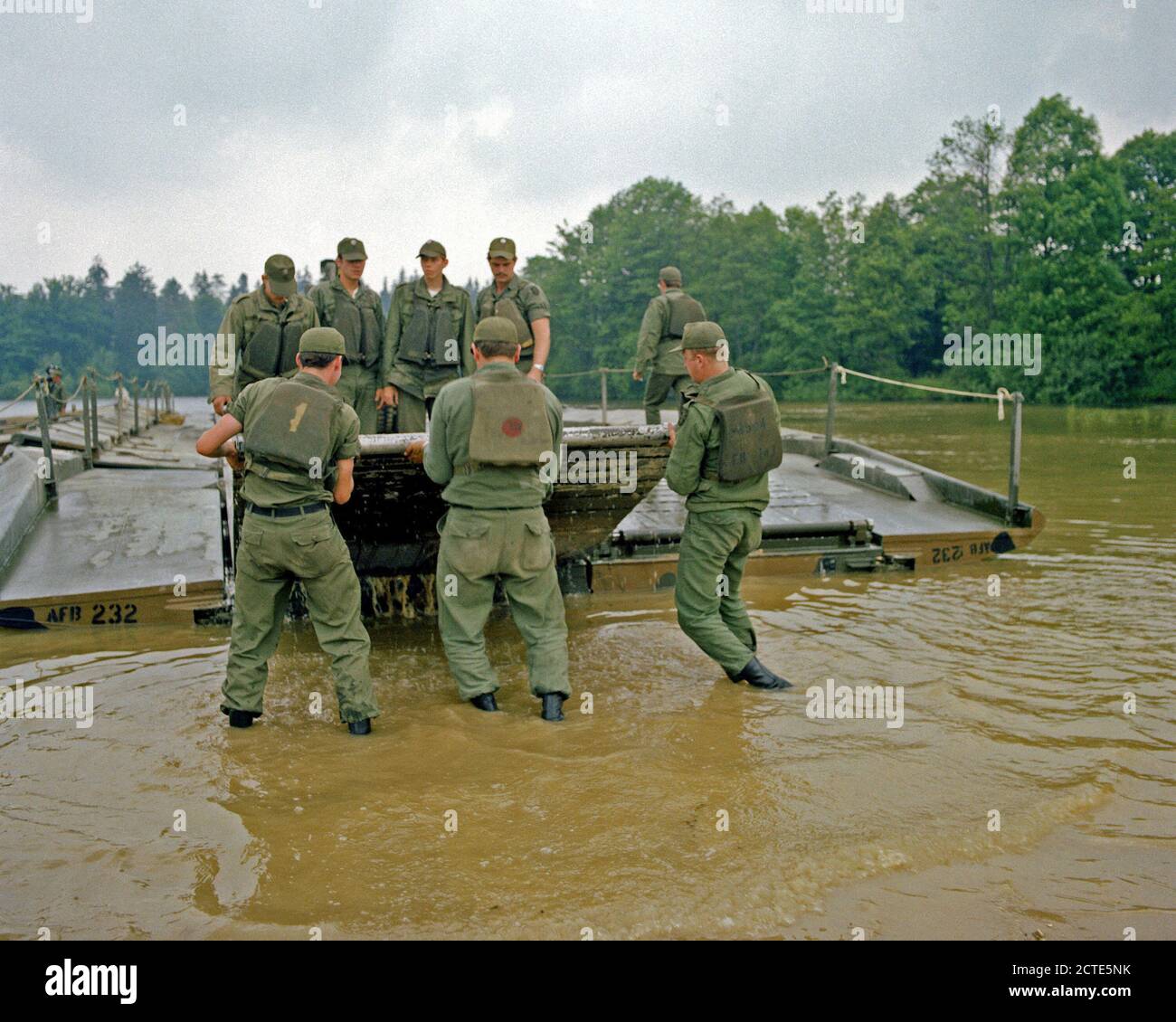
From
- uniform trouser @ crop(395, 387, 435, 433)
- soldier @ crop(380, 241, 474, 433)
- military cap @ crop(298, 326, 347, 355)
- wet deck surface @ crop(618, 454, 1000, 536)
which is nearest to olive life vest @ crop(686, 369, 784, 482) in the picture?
military cap @ crop(298, 326, 347, 355)

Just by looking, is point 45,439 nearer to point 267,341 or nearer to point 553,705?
point 267,341

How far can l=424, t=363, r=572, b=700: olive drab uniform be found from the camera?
5.84 metres

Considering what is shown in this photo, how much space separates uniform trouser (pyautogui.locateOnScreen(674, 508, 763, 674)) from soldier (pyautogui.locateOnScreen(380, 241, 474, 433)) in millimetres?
2656

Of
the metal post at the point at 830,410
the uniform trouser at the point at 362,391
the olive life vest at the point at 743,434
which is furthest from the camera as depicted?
the metal post at the point at 830,410

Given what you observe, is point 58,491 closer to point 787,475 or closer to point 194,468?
point 194,468

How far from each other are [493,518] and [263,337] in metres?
2.69

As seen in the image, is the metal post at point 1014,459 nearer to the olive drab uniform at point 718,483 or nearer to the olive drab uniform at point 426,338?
→ the olive drab uniform at point 718,483

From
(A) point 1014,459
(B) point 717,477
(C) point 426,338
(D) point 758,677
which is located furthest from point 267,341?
(A) point 1014,459

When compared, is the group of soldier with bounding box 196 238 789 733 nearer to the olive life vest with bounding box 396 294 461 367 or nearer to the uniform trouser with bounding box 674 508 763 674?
the uniform trouser with bounding box 674 508 763 674

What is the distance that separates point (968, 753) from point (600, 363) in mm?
78026

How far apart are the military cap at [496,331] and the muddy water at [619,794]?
6.68 feet

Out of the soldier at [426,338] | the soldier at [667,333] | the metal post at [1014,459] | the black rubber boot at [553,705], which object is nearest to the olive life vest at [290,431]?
the black rubber boot at [553,705]

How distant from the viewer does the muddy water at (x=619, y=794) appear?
12.4 feet

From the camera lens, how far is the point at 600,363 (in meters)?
82.3
